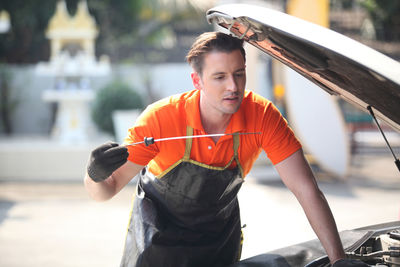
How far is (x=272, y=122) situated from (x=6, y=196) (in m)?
5.58

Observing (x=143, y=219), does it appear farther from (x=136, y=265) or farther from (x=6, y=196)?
(x=6, y=196)

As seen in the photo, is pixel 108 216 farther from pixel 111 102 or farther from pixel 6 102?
pixel 6 102

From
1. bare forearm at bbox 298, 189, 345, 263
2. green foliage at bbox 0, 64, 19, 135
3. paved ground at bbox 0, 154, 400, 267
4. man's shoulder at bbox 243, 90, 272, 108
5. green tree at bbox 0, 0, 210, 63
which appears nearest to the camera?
bare forearm at bbox 298, 189, 345, 263

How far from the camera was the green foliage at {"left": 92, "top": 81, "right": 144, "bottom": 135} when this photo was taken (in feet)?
33.4

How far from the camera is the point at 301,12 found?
26.2 ft

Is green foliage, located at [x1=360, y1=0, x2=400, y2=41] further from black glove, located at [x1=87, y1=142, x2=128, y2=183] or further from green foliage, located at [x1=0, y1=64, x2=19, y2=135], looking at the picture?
black glove, located at [x1=87, y1=142, x2=128, y2=183]

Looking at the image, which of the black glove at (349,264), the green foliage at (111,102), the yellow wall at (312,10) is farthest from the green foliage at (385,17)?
the black glove at (349,264)

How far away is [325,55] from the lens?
1392 mm

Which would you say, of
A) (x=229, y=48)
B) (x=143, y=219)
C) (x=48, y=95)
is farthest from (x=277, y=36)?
(x=48, y=95)

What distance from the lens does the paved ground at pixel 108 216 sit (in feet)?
15.2

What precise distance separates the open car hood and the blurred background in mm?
3001

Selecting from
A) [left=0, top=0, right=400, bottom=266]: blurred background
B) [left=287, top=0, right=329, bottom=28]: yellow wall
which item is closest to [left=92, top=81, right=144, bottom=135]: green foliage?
[left=0, top=0, right=400, bottom=266]: blurred background

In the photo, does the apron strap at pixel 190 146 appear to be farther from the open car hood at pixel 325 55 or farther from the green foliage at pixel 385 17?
the green foliage at pixel 385 17

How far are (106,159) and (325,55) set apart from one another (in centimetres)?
79
